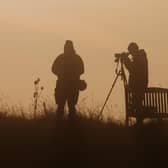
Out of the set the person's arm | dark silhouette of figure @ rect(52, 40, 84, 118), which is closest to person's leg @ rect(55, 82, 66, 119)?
dark silhouette of figure @ rect(52, 40, 84, 118)

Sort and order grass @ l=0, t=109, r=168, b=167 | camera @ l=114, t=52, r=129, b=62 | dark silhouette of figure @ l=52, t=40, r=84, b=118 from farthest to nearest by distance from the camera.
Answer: camera @ l=114, t=52, r=129, b=62
dark silhouette of figure @ l=52, t=40, r=84, b=118
grass @ l=0, t=109, r=168, b=167

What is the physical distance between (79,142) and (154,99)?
12.5 ft

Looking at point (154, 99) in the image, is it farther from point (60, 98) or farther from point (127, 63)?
point (60, 98)

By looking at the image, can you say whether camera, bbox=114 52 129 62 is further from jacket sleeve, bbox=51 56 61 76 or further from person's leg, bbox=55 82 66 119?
person's leg, bbox=55 82 66 119

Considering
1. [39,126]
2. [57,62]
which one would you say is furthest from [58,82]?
[39,126]

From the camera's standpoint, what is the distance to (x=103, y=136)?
18.8 metres

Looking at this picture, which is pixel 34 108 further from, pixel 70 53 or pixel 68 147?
pixel 68 147

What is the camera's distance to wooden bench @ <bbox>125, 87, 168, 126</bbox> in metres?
20.5

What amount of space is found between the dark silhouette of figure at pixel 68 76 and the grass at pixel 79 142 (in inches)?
15.5

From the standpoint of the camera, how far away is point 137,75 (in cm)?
2038

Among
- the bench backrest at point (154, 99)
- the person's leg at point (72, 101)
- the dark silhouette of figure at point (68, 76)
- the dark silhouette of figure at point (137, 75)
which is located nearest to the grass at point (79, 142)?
the person's leg at point (72, 101)

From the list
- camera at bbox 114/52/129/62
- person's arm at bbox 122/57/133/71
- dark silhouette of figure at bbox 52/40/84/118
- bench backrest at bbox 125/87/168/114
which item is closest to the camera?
dark silhouette of figure at bbox 52/40/84/118

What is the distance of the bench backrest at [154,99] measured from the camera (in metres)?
20.7

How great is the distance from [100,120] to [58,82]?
4.14ft
